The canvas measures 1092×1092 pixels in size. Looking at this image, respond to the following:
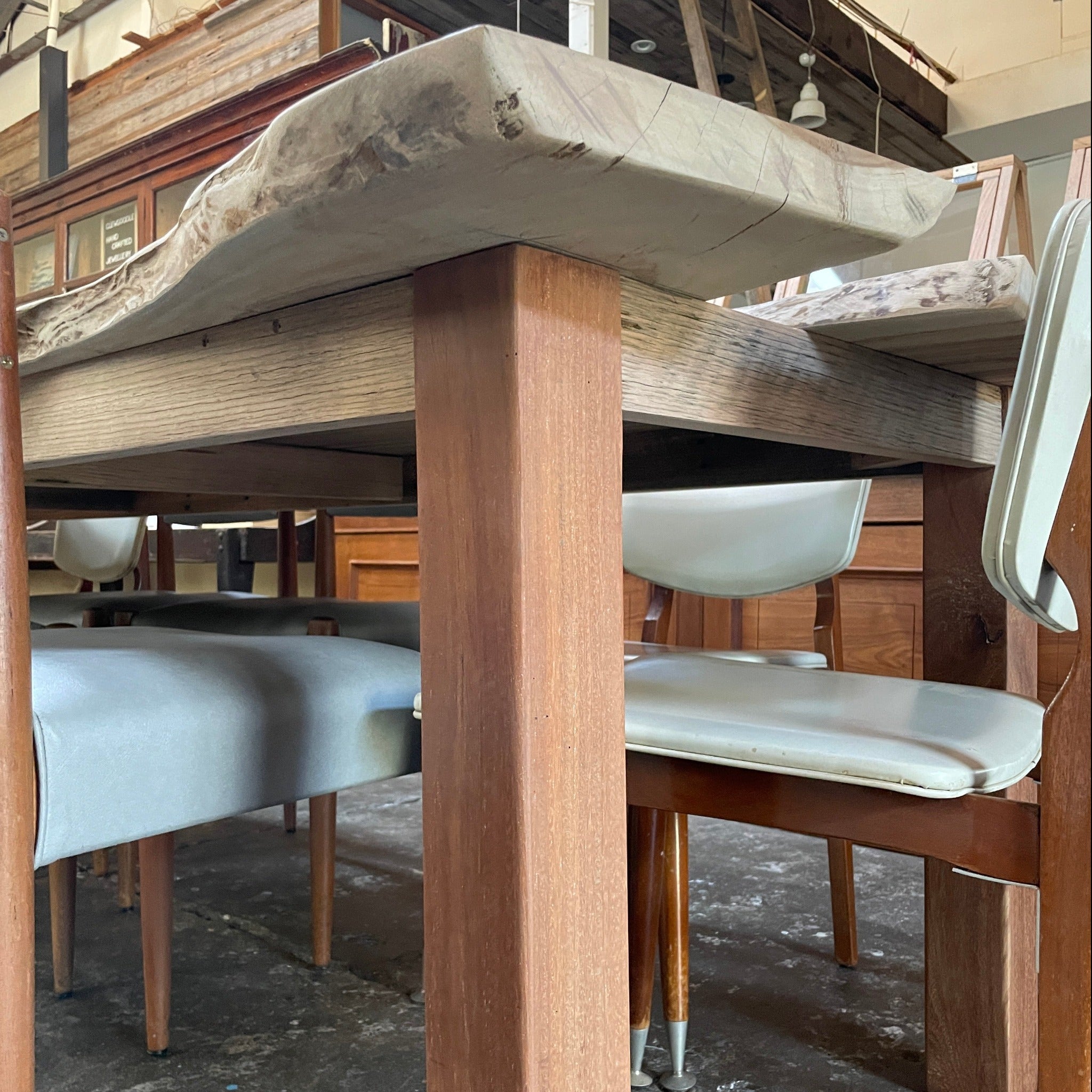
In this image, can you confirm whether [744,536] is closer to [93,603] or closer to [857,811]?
[857,811]

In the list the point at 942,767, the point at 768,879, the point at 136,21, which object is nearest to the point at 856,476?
the point at 942,767

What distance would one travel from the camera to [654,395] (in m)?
0.56

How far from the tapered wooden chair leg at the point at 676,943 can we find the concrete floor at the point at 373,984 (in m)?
0.04

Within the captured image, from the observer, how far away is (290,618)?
1.51 meters

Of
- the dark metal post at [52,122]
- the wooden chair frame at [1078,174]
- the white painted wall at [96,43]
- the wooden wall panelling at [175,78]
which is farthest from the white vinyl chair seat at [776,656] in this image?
the dark metal post at [52,122]

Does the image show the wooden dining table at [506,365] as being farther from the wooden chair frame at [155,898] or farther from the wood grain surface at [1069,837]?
the wooden chair frame at [155,898]

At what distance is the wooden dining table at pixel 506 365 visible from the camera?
16.0 inches

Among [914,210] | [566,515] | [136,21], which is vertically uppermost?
[136,21]

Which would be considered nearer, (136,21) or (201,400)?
(201,400)

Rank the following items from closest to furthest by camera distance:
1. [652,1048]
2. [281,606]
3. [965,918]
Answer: [965,918] < [652,1048] < [281,606]

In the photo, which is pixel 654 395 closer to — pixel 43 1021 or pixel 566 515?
pixel 566 515

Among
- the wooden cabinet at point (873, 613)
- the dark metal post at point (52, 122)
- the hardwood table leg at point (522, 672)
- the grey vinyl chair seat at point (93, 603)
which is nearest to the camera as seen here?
the hardwood table leg at point (522, 672)

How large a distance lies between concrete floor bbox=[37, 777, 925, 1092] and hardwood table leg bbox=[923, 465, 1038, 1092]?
0.11 m

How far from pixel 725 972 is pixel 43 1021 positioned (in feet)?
2.73
